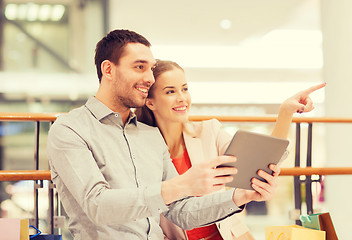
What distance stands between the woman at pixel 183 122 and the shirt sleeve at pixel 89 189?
622 millimetres

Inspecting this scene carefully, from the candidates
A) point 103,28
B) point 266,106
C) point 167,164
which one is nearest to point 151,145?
point 167,164

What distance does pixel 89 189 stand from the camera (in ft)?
4.65

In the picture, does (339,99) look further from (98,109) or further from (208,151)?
(98,109)

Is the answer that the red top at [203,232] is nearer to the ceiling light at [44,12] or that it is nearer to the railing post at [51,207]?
the railing post at [51,207]

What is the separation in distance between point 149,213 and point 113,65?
612 millimetres

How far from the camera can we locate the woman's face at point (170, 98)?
2.09m

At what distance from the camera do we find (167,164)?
5.98 ft

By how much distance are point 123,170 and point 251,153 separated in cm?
46

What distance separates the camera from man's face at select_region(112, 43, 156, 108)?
1713 millimetres

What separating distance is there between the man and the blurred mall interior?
3.21 metres

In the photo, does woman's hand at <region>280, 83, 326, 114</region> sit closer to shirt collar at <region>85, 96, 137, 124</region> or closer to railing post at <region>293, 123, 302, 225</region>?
railing post at <region>293, 123, 302, 225</region>

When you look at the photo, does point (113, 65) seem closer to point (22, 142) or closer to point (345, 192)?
point (345, 192)

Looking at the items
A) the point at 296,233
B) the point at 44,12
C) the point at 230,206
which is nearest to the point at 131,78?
the point at 230,206

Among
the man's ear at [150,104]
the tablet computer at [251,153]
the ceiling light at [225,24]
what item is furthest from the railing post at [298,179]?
the ceiling light at [225,24]
